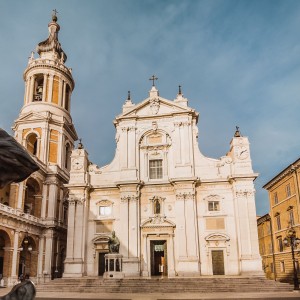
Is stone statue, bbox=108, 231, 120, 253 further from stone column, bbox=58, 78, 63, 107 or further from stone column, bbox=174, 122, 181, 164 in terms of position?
stone column, bbox=58, 78, 63, 107

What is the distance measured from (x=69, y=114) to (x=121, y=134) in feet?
43.6

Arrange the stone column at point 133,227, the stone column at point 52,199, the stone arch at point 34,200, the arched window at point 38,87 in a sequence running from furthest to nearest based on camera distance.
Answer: the arched window at point 38,87 → the stone column at point 52,199 → the stone arch at point 34,200 → the stone column at point 133,227

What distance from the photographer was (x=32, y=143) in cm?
4197

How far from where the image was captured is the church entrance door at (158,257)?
3136 cm

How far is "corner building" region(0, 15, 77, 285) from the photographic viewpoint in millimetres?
32312

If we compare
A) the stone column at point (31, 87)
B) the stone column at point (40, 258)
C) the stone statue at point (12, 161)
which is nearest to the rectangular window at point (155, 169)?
the stone column at point (40, 258)

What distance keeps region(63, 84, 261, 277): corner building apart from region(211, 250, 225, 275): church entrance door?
81mm

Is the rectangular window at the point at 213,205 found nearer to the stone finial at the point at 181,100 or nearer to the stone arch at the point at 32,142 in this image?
the stone finial at the point at 181,100

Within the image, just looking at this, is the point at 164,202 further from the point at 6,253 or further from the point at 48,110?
the point at 48,110

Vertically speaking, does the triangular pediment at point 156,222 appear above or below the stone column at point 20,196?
below

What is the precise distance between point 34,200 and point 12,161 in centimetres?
3525

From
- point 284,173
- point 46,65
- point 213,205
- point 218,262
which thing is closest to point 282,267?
point 284,173

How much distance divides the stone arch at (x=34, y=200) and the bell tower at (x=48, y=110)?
2.67 m

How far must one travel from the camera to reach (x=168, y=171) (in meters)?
33.4
